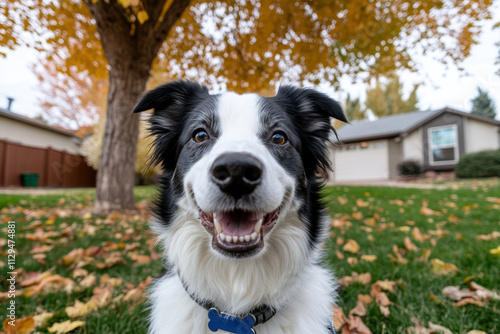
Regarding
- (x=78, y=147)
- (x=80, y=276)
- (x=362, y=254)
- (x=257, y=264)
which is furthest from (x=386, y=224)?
(x=78, y=147)

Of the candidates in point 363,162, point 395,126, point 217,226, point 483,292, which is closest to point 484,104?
point 395,126

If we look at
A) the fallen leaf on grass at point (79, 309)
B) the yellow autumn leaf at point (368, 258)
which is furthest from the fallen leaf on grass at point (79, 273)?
the yellow autumn leaf at point (368, 258)

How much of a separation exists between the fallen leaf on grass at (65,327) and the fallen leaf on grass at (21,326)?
127 mm

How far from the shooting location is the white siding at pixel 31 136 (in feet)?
68.5

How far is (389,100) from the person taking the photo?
166 ft

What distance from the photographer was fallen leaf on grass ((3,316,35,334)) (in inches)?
83.1

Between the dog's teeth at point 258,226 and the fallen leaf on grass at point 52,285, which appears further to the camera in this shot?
the fallen leaf on grass at point 52,285

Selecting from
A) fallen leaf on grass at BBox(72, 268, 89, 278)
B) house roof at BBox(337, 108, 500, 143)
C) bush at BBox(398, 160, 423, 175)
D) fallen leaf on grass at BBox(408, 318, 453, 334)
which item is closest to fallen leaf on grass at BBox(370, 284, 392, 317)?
fallen leaf on grass at BBox(408, 318, 453, 334)

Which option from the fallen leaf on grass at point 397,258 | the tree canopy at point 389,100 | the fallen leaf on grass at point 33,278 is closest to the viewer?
the fallen leaf on grass at point 33,278

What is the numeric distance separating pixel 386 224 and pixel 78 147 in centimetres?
3097

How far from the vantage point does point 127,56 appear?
6.16 meters

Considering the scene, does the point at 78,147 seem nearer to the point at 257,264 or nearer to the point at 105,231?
the point at 105,231

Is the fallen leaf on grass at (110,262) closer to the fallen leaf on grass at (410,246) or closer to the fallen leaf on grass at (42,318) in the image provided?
the fallen leaf on grass at (42,318)

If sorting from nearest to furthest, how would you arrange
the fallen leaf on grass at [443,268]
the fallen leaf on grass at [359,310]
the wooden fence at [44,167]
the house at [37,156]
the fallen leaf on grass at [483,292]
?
the fallen leaf on grass at [359,310], the fallen leaf on grass at [483,292], the fallen leaf on grass at [443,268], the wooden fence at [44,167], the house at [37,156]
